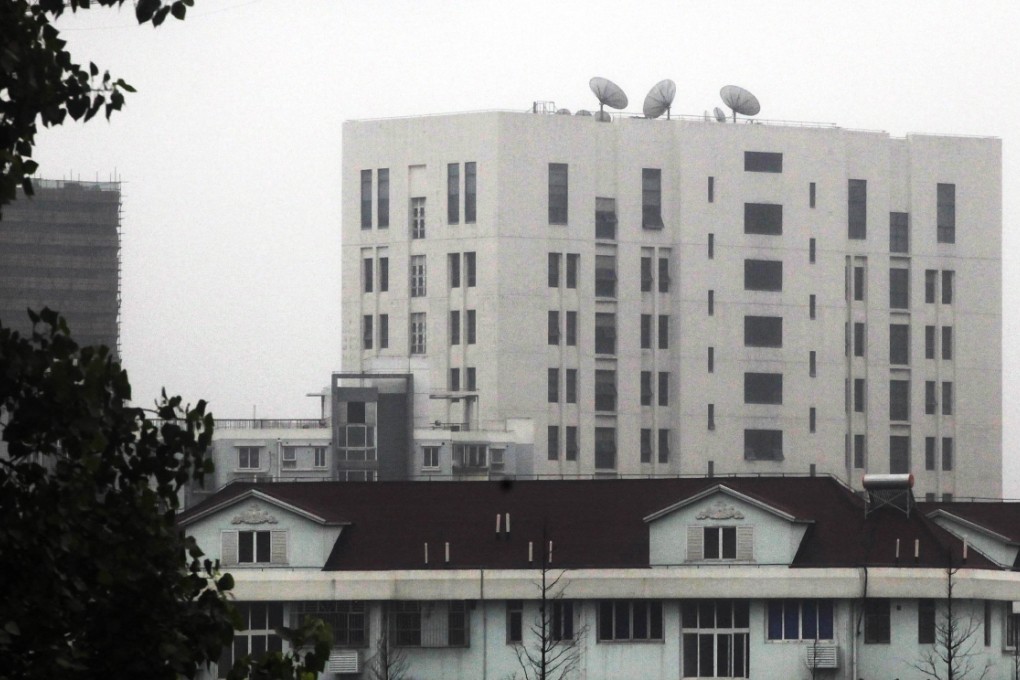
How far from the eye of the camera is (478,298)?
14000 centimetres

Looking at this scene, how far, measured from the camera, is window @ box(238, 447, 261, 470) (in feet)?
416

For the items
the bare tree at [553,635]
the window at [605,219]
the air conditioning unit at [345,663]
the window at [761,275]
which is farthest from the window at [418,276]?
the air conditioning unit at [345,663]

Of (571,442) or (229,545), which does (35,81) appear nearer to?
(229,545)

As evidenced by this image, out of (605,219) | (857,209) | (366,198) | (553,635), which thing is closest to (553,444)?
(605,219)

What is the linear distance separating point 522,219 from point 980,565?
69284 mm

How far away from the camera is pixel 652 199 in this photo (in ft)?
469

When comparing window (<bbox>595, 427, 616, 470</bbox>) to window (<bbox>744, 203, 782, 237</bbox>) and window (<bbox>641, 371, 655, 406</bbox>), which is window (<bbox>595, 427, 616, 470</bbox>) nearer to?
window (<bbox>641, 371, 655, 406</bbox>)

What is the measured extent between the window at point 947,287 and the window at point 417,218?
3814 centimetres

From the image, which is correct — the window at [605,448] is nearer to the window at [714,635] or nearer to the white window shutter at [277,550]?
the white window shutter at [277,550]

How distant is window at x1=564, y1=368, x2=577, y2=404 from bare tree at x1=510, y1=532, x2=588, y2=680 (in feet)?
218

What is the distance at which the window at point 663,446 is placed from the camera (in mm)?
141875

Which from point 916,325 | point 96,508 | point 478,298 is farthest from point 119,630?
point 916,325

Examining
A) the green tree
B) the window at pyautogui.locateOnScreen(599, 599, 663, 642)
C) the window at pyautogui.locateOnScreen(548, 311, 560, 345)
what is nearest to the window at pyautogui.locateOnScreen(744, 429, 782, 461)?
the window at pyautogui.locateOnScreen(548, 311, 560, 345)

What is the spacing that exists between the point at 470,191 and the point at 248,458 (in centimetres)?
2629
